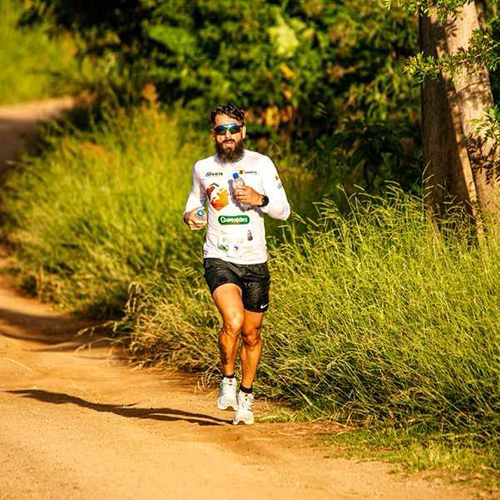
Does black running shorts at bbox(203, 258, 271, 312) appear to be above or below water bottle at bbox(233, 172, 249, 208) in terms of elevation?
below

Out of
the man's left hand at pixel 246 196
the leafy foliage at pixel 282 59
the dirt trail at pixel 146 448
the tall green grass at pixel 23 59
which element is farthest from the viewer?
the tall green grass at pixel 23 59

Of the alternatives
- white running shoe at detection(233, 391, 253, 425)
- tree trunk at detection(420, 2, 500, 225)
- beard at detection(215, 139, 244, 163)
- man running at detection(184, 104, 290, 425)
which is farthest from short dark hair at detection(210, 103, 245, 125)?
tree trunk at detection(420, 2, 500, 225)

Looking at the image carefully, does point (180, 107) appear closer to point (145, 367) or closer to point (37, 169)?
point (37, 169)

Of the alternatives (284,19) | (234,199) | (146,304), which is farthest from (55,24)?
(234,199)

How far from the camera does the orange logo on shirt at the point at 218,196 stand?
740 cm

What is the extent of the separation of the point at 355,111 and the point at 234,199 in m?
6.75

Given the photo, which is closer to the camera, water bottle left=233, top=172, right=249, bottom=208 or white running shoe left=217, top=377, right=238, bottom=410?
water bottle left=233, top=172, right=249, bottom=208

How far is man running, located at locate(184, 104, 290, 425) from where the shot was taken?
7395mm

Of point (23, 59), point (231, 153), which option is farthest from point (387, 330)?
point (23, 59)

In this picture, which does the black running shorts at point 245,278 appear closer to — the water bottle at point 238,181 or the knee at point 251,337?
the knee at point 251,337

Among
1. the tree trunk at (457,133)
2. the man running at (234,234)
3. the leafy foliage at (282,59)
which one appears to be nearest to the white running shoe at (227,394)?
the man running at (234,234)

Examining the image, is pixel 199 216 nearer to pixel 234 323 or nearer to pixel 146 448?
pixel 234 323

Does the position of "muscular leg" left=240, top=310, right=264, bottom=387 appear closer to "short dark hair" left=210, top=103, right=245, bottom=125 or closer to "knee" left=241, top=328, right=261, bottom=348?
"knee" left=241, top=328, right=261, bottom=348

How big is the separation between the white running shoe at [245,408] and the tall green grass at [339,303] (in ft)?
1.40
